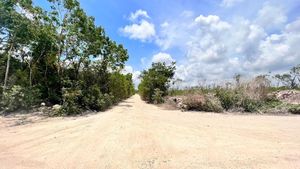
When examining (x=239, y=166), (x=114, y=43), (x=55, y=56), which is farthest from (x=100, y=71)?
(x=239, y=166)

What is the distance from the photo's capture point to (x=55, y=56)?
13.8 metres

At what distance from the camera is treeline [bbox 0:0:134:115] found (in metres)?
11.8

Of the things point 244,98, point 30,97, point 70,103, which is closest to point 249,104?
point 244,98

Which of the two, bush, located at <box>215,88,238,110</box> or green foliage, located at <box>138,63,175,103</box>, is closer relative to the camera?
bush, located at <box>215,88,238,110</box>

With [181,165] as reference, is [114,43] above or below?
above

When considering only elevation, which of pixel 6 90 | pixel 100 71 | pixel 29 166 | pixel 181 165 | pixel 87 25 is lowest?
pixel 29 166

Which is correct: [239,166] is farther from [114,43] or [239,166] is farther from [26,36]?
[114,43]

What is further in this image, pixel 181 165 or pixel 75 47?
pixel 75 47

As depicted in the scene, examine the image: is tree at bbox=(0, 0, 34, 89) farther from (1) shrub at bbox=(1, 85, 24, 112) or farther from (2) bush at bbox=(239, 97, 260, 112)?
(2) bush at bbox=(239, 97, 260, 112)

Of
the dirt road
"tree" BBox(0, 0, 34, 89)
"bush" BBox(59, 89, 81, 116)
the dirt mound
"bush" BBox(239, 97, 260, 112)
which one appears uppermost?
"tree" BBox(0, 0, 34, 89)

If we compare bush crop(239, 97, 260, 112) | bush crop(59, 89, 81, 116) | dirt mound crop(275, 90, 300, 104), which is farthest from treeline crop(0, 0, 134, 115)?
dirt mound crop(275, 90, 300, 104)

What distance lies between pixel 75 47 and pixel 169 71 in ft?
36.0

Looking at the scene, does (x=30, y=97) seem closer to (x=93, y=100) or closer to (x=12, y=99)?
(x=12, y=99)

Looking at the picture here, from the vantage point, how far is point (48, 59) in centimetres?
1391
